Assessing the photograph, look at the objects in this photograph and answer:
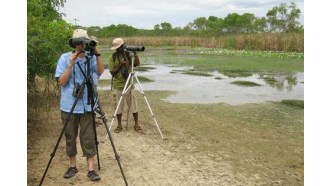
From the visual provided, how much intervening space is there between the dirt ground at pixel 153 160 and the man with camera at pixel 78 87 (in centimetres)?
45

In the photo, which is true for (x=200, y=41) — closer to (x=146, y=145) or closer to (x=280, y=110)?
(x=280, y=110)

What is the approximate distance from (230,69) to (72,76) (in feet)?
50.2

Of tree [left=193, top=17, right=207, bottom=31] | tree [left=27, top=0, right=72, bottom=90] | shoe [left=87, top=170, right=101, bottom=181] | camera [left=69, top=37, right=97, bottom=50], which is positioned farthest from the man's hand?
tree [left=193, top=17, right=207, bottom=31]

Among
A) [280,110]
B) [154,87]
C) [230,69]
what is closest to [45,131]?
[280,110]

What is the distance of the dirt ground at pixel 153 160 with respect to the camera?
464 centimetres

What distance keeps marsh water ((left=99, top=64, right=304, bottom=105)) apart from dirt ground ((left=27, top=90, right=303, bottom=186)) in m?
3.82

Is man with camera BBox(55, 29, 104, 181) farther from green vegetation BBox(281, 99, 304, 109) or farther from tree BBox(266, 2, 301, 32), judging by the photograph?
tree BBox(266, 2, 301, 32)

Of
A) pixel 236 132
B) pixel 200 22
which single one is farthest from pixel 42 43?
pixel 200 22

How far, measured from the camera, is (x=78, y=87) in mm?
4086

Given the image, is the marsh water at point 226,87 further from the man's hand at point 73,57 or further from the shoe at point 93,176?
the man's hand at point 73,57

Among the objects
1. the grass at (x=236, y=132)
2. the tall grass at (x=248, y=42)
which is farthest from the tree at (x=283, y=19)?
the grass at (x=236, y=132)

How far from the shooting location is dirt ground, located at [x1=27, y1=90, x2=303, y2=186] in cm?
464

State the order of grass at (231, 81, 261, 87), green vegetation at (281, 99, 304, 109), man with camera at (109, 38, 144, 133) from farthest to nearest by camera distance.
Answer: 1. grass at (231, 81, 261, 87)
2. green vegetation at (281, 99, 304, 109)
3. man with camera at (109, 38, 144, 133)

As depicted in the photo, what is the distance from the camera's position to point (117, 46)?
6.23m
